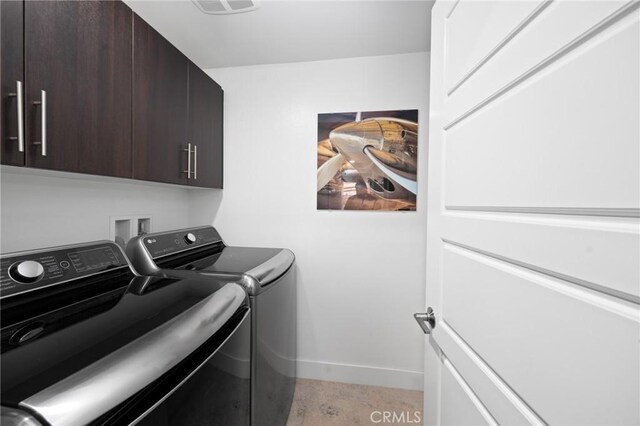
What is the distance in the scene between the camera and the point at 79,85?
3.02ft

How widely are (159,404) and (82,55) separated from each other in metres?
1.16

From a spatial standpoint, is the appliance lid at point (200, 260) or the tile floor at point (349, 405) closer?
the appliance lid at point (200, 260)

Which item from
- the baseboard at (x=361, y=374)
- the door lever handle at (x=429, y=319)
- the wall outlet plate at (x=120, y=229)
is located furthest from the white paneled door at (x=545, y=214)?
the wall outlet plate at (x=120, y=229)

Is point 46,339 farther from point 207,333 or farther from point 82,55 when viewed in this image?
point 82,55

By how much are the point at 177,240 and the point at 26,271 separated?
673mm

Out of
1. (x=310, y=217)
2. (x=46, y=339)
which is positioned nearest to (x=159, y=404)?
(x=46, y=339)

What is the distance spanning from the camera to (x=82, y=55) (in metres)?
0.93

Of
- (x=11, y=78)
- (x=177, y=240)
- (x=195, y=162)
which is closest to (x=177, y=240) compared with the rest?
(x=177, y=240)

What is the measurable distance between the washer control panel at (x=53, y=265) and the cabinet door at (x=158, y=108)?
1.20 ft

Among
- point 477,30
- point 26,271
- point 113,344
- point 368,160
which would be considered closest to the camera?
point 113,344

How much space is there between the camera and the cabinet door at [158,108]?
3.86 feet

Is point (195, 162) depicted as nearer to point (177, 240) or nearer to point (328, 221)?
point (177, 240)

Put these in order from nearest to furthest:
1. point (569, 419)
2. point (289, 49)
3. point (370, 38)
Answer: point (569, 419) < point (370, 38) < point (289, 49)

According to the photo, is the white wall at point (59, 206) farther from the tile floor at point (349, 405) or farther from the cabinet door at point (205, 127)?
the tile floor at point (349, 405)
